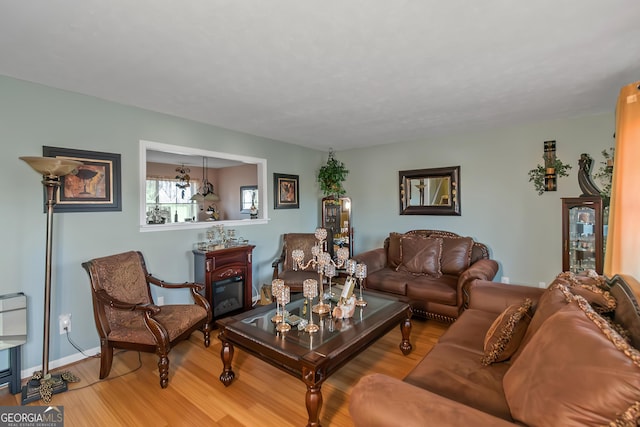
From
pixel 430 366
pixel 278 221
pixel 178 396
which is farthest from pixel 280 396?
pixel 278 221

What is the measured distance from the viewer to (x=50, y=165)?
83.1 inches

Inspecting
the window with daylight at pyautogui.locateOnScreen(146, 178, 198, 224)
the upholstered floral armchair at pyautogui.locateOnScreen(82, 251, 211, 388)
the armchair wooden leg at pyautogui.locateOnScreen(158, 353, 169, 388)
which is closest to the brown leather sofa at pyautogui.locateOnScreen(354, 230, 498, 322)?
the upholstered floral armchair at pyautogui.locateOnScreen(82, 251, 211, 388)

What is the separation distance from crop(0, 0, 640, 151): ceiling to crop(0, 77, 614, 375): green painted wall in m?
0.27

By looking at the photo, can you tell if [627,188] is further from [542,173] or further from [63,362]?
[63,362]

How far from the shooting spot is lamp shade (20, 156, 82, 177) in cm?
204

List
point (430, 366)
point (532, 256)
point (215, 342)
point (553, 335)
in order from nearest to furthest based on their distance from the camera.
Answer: point (553, 335), point (430, 366), point (215, 342), point (532, 256)

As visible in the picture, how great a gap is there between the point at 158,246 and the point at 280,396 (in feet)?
6.83

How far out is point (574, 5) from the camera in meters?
1.55

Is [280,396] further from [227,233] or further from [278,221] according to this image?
[278,221]

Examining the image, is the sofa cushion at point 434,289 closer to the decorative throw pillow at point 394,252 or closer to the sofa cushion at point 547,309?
the decorative throw pillow at point 394,252

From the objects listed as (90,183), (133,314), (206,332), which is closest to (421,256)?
(206,332)

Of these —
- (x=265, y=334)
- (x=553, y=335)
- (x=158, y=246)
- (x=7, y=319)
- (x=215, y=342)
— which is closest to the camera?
(x=553, y=335)

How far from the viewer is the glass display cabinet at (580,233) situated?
3188 millimetres

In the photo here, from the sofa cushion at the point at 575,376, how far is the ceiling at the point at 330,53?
160cm
